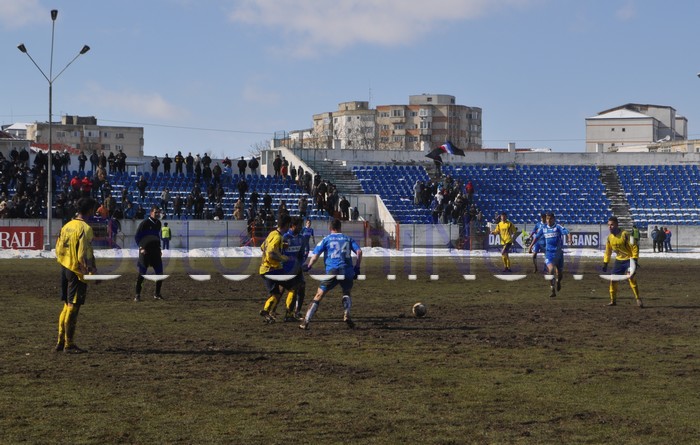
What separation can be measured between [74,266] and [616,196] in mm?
54699

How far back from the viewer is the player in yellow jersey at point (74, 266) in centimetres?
1423

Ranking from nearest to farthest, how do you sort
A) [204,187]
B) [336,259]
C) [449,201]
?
[336,259] < [449,201] < [204,187]

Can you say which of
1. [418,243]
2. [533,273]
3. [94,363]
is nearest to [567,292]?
[533,273]

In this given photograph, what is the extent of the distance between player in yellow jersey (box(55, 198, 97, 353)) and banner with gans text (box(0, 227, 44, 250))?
32.5 meters

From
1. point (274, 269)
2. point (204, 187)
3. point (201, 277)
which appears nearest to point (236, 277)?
point (201, 277)

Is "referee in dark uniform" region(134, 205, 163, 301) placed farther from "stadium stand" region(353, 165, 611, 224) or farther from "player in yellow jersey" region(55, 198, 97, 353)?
"stadium stand" region(353, 165, 611, 224)

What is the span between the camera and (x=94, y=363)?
13.4 meters

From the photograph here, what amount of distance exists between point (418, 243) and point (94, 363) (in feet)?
126

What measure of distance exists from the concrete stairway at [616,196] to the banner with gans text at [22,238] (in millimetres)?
32853

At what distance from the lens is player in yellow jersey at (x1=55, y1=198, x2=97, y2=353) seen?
14227mm

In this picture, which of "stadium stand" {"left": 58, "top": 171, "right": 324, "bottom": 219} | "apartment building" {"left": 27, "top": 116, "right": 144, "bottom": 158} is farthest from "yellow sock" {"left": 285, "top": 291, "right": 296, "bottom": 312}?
"apartment building" {"left": 27, "top": 116, "right": 144, "bottom": 158}

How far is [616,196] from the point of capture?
6481cm

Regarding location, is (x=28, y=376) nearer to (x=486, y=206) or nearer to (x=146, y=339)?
(x=146, y=339)

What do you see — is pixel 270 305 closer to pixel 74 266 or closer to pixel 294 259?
pixel 294 259
